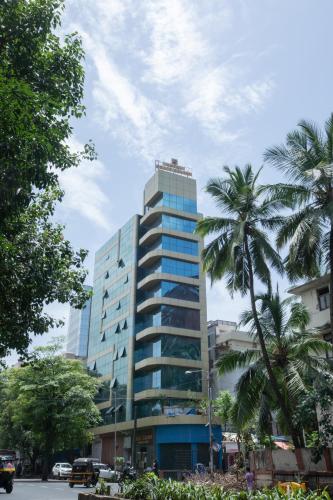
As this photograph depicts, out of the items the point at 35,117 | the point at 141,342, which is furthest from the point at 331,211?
the point at 141,342

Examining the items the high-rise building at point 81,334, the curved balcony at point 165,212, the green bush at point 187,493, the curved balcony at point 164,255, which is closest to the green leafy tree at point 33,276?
the green bush at point 187,493

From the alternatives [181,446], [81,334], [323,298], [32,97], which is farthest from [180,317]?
[81,334]

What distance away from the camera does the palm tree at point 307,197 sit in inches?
732

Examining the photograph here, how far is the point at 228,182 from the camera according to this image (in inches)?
942

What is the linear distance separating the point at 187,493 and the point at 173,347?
42055mm

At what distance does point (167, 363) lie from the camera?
5000 cm

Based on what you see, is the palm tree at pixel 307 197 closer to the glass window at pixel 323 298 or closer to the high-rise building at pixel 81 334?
the glass window at pixel 323 298

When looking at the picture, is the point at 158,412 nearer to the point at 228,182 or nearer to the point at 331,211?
the point at 228,182

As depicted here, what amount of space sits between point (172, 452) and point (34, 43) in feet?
145

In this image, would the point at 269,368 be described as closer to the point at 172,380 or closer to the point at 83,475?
the point at 83,475

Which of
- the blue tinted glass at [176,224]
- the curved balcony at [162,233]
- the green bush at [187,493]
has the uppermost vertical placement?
the blue tinted glass at [176,224]

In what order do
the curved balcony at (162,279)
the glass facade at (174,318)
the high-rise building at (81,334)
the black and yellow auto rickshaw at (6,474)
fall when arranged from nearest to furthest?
the black and yellow auto rickshaw at (6,474)
the glass facade at (174,318)
the curved balcony at (162,279)
the high-rise building at (81,334)

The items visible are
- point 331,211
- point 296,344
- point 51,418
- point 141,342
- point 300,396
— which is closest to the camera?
point 331,211

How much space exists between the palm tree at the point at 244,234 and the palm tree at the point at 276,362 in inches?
68.7
